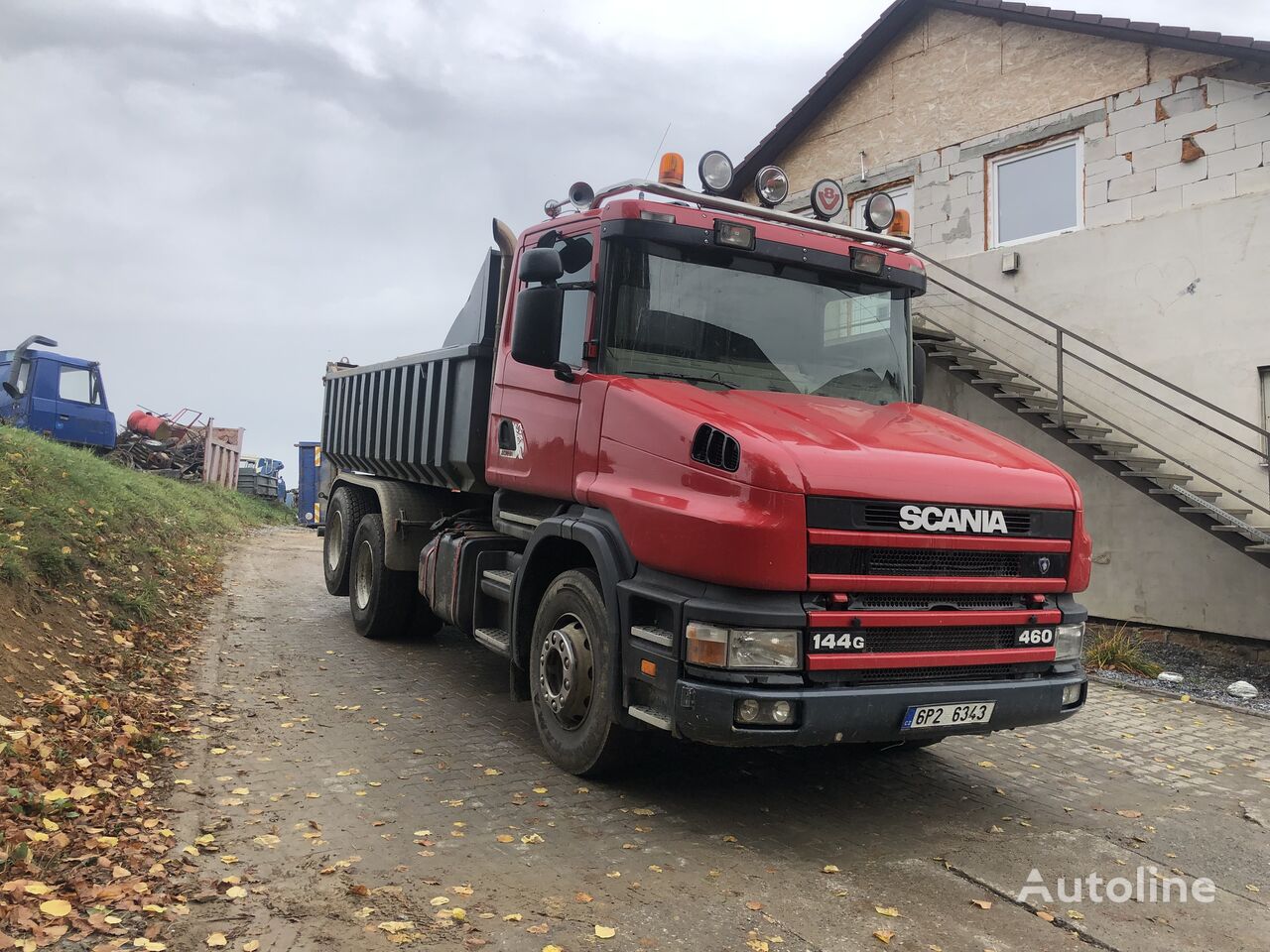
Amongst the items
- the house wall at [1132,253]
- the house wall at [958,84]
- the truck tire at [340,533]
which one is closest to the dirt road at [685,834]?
the truck tire at [340,533]

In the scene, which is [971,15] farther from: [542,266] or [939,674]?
[939,674]

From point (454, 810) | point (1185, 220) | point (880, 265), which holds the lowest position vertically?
point (454, 810)

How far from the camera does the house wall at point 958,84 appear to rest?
11312 mm

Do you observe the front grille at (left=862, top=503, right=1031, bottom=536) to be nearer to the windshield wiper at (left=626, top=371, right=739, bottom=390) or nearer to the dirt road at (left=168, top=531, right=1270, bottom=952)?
the windshield wiper at (left=626, top=371, right=739, bottom=390)

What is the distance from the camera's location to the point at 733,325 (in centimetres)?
516

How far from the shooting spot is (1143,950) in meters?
3.42

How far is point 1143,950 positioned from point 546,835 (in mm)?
2364

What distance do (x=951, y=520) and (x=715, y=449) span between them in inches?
42.4

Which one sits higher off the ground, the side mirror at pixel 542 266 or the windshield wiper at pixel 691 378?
the side mirror at pixel 542 266

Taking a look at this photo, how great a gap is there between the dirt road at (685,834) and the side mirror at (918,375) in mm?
2178

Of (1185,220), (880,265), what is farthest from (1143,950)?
(1185,220)

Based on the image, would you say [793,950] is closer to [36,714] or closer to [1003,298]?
Result: [36,714]

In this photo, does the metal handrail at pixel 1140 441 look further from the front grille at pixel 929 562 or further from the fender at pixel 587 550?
the fender at pixel 587 550

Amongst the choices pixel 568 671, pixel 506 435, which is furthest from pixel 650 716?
pixel 506 435
